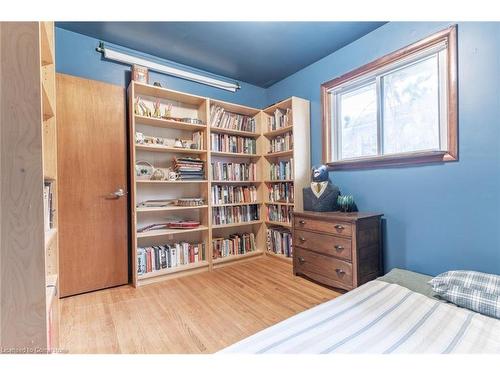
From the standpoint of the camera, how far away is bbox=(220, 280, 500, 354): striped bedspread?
2.85 ft

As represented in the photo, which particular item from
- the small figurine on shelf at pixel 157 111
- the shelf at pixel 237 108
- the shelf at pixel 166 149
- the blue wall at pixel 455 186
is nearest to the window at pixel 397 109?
the blue wall at pixel 455 186

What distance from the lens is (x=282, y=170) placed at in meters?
2.81

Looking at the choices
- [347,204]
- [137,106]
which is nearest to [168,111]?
[137,106]

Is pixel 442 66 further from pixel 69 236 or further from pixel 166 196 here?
pixel 69 236

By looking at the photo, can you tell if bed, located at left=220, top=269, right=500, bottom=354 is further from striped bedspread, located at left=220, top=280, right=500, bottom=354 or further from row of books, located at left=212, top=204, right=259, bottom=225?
row of books, located at left=212, top=204, right=259, bottom=225

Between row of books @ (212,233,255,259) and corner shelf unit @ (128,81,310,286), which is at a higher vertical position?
corner shelf unit @ (128,81,310,286)

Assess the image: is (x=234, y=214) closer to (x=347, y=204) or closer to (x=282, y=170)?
(x=282, y=170)

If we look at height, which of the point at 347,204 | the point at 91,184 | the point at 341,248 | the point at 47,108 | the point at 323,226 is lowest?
the point at 341,248

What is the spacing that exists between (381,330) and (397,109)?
1845 millimetres

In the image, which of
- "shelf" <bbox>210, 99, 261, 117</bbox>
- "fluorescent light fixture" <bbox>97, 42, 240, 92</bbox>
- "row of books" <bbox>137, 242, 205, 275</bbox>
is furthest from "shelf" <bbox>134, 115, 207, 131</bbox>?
"row of books" <bbox>137, 242, 205, 275</bbox>

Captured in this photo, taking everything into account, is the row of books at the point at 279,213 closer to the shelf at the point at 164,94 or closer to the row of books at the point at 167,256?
the row of books at the point at 167,256

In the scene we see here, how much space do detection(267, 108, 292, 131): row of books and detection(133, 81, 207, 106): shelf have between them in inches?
35.8

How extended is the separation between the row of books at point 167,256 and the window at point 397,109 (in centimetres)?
181

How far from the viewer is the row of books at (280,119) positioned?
274cm
